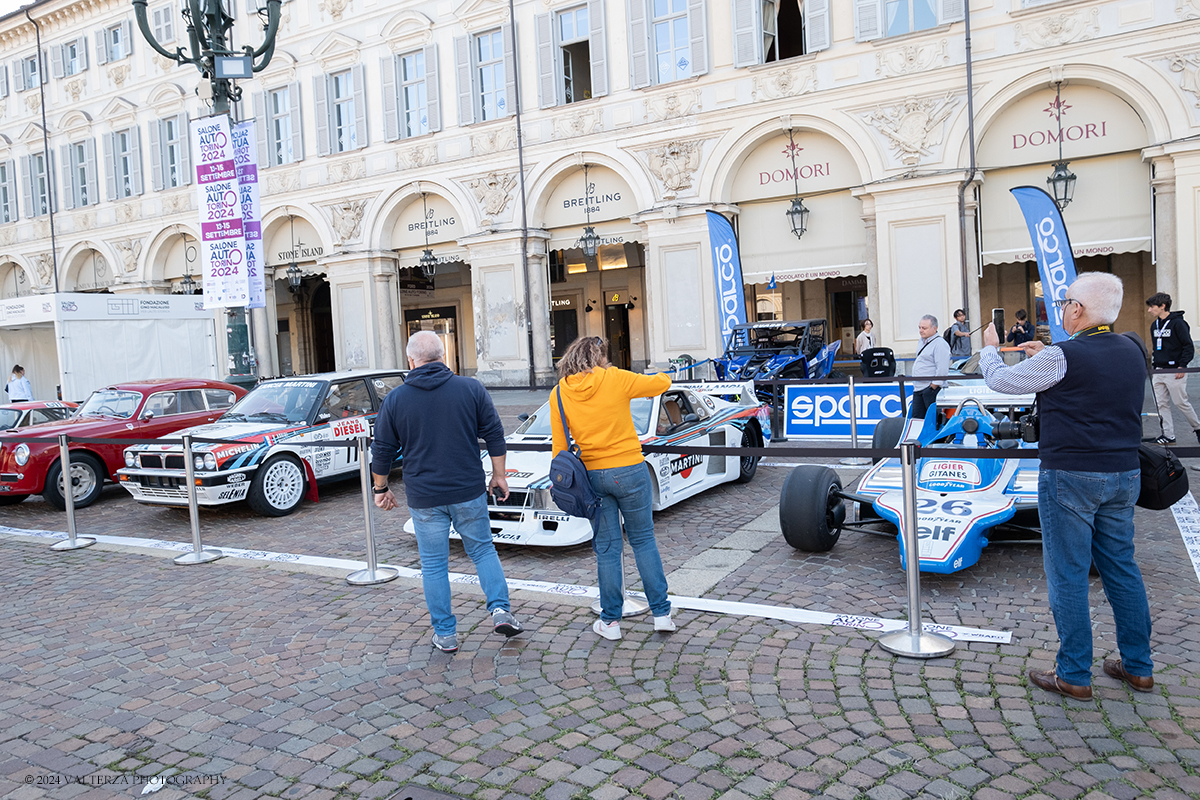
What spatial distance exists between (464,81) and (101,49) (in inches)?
615

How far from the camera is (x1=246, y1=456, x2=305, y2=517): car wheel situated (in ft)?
29.7

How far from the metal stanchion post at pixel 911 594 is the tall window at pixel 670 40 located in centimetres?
1743

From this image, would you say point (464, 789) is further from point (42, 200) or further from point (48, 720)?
point (42, 200)

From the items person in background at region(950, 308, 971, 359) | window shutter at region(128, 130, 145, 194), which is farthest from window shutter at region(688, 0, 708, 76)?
window shutter at region(128, 130, 145, 194)

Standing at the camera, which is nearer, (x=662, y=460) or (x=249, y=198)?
(x=662, y=460)

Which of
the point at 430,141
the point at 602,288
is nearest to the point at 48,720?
the point at 430,141

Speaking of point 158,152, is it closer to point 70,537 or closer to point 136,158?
point 136,158

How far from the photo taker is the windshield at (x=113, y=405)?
36.8 feet

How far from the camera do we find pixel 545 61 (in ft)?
71.8

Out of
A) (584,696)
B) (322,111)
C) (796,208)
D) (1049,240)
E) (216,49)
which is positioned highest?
A: (322,111)

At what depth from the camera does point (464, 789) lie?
3430 mm

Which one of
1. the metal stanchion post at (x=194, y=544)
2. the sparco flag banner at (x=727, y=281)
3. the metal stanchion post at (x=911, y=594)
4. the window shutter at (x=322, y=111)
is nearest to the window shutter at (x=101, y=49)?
the window shutter at (x=322, y=111)

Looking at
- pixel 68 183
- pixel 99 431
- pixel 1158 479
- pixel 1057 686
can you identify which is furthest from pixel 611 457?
pixel 68 183

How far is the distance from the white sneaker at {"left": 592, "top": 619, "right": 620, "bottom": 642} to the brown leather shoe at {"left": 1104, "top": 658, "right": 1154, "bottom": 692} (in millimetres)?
2422
